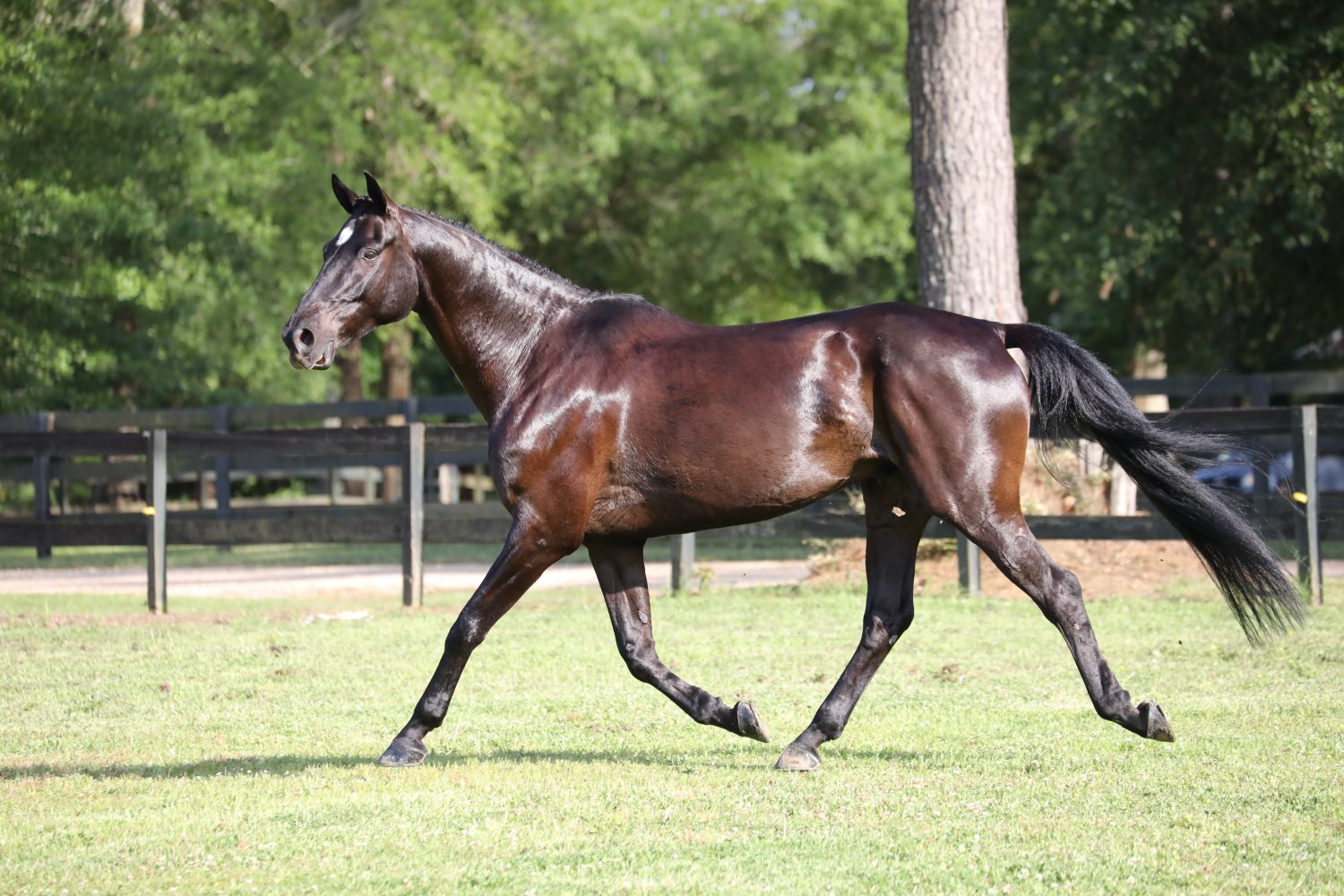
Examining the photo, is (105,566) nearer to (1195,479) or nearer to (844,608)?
(844,608)

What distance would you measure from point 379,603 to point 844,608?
4.03 meters

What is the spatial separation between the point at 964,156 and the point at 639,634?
25.8ft

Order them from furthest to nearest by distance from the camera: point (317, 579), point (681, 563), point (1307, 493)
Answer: point (317, 579)
point (681, 563)
point (1307, 493)

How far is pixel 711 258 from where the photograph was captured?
27.9m

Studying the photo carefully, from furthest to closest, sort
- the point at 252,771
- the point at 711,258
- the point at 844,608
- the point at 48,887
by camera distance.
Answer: the point at 711,258 → the point at 844,608 → the point at 252,771 → the point at 48,887

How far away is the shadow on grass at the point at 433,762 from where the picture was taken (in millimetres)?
5781

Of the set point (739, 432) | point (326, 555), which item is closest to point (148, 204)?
point (326, 555)

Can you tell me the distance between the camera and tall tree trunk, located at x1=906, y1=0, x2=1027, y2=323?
1267 centimetres

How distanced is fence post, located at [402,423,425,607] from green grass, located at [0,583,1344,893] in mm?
1953

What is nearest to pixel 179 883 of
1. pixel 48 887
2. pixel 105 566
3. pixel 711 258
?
pixel 48 887

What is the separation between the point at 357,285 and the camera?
19.3 ft

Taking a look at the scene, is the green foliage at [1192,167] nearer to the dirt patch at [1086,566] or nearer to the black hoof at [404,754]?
the dirt patch at [1086,566]

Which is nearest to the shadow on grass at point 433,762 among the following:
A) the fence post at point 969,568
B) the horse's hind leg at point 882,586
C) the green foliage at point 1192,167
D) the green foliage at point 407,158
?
the horse's hind leg at point 882,586

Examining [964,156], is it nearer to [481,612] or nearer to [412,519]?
[412,519]
